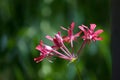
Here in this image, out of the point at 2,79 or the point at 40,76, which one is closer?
the point at 40,76

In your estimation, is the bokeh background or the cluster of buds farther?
the bokeh background

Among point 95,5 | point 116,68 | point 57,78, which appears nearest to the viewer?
point 116,68

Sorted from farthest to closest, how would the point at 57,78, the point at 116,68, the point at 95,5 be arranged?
the point at 95,5 < the point at 57,78 < the point at 116,68

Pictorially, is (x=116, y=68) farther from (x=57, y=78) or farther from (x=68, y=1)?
(x=68, y=1)

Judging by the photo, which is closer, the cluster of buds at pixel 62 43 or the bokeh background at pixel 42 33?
the cluster of buds at pixel 62 43

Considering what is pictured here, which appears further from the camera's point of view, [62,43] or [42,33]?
[42,33]

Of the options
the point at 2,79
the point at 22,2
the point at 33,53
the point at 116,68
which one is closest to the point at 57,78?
the point at 33,53

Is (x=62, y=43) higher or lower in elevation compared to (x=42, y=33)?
higher

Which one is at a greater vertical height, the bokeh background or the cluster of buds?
the cluster of buds
